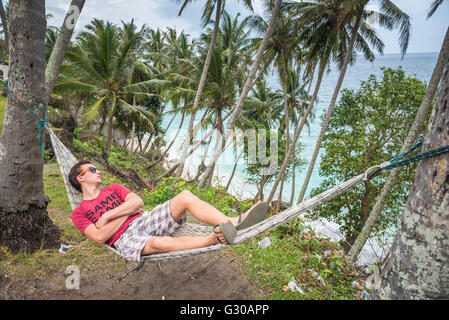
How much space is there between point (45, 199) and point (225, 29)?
1100cm

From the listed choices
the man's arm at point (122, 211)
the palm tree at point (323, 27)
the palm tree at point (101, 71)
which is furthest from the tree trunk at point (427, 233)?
the palm tree at point (101, 71)

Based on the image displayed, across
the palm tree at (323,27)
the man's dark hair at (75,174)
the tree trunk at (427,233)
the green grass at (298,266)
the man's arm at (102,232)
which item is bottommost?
the green grass at (298,266)

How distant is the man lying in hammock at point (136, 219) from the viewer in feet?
6.33

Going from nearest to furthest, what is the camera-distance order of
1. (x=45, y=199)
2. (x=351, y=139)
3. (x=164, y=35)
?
(x=45, y=199) < (x=351, y=139) < (x=164, y=35)

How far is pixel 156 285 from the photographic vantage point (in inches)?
96.7

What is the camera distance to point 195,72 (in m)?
11.5

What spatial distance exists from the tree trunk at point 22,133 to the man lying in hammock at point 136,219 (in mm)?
561

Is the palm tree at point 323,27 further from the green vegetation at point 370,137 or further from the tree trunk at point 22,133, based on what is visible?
the tree trunk at point 22,133

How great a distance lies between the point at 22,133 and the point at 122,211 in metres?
1.33

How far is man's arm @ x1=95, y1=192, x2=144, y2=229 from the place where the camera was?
210 centimetres

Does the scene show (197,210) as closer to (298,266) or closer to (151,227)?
(151,227)

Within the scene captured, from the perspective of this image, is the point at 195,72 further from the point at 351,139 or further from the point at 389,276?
the point at 389,276
